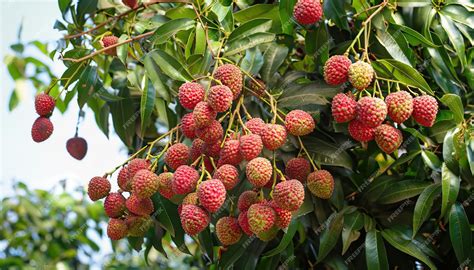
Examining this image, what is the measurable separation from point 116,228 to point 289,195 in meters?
0.35

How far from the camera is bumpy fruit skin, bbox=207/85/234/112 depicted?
950 mm

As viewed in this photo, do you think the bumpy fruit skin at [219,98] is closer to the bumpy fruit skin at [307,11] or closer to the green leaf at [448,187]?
the bumpy fruit skin at [307,11]

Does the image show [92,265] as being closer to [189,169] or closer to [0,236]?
[0,236]

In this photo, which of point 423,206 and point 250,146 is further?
point 423,206

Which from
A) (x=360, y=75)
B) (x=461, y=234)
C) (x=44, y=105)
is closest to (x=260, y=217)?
(x=360, y=75)

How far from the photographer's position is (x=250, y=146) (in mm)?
945

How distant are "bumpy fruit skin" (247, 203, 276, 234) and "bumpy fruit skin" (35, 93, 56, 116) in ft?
1.63

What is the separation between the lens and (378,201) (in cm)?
124

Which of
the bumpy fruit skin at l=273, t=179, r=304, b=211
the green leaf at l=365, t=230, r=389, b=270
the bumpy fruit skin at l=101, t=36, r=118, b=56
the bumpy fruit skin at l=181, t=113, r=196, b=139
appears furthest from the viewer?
the bumpy fruit skin at l=101, t=36, r=118, b=56

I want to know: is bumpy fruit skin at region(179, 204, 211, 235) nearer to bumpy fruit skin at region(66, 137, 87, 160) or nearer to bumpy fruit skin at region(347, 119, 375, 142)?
bumpy fruit skin at region(347, 119, 375, 142)

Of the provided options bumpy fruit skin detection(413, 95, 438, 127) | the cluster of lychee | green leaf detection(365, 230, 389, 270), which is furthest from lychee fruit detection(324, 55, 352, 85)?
green leaf detection(365, 230, 389, 270)

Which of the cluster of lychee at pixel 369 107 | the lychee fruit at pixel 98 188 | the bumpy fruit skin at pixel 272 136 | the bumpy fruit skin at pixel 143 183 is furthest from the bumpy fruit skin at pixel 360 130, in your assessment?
the lychee fruit at pixel 98 188

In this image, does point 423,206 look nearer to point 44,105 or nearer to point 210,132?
point 210,132

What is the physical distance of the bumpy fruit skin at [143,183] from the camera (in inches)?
40.2
